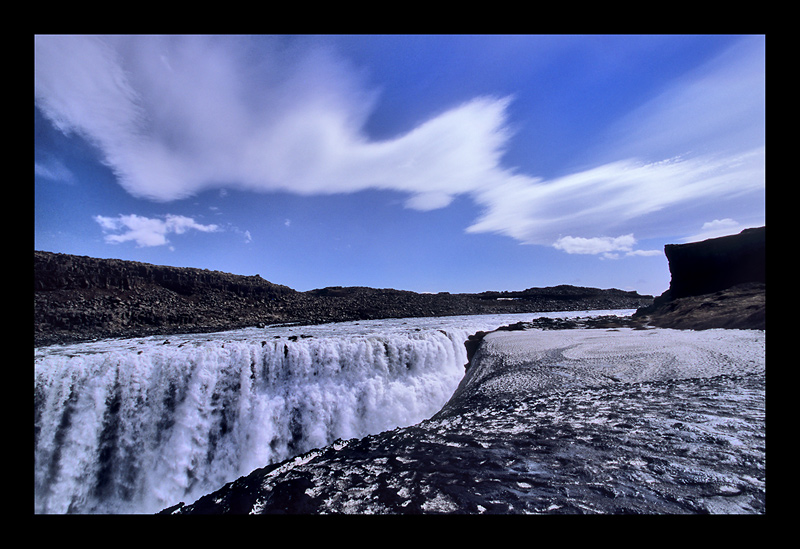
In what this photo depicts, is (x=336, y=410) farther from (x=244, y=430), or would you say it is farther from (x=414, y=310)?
(x=414, y=310)

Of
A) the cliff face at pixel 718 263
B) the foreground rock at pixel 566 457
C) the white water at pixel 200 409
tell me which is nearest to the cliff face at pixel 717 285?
the cliff face at pixel 718 263

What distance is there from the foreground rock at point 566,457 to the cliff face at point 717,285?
491cm

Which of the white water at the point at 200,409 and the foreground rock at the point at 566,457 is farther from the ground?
the foreground rock at the point at 566,457

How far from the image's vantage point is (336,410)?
318 inches

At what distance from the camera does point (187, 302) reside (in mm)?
25094

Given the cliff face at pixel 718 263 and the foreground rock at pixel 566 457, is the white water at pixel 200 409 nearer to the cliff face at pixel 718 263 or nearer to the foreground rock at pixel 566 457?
the foreground rock at pixel 566 457

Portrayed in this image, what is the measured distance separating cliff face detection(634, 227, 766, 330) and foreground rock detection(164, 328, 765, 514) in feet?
16.1

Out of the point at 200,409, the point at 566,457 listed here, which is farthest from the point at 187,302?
the point at 566,457

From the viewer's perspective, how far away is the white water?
18.7 feet

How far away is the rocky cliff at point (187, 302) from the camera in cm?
1522

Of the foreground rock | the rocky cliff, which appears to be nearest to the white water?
the foreground rock
